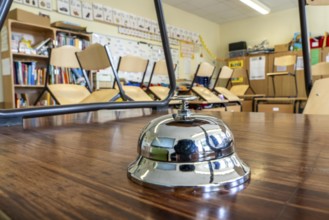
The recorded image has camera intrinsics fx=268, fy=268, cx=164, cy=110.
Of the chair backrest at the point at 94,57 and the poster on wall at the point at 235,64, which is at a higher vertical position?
the poster on wall at the point at 235,64

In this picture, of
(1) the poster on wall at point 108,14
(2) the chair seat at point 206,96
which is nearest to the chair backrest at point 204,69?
(2) the chair seat at point 206,96

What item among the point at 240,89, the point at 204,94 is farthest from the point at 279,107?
the point at 204,94

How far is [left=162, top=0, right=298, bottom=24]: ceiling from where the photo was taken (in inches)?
205

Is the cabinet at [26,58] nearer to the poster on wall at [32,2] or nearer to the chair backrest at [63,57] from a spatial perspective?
the poster on wall at [32,2]

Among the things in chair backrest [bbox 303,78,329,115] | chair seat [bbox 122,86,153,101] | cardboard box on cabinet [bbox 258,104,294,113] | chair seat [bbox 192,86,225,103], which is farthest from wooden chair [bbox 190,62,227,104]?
chair backrest [bbox 303,78,329,115]

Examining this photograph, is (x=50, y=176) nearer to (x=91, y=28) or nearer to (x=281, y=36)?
(x=91, y=28)

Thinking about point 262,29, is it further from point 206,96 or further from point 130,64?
point 130,64

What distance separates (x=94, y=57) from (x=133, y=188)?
7.76ft

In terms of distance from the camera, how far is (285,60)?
199 inches

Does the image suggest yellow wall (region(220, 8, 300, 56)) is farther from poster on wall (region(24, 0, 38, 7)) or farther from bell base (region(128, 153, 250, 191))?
bell base (region(128, 153, 250, 191))

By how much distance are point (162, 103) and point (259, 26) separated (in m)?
5.97

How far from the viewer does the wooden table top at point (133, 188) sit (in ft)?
0.46

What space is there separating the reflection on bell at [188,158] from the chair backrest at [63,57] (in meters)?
2.37

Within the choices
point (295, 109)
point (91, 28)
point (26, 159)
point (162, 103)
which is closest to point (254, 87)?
point (295, 109)
